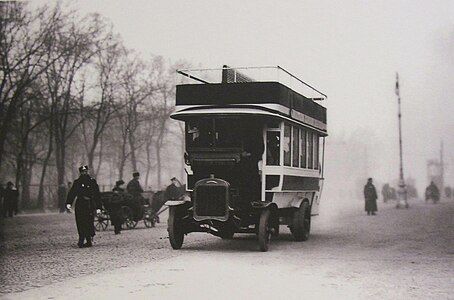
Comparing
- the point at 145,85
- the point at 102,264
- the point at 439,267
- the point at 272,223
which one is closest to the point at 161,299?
the point at 102,264

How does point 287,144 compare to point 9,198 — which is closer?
point 287,144

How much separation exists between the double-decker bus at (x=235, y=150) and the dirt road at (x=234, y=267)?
579 mm

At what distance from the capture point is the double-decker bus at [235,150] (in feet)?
35.5

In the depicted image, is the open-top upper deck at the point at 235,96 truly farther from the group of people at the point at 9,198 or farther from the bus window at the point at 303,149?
the group of people at the point at 9,198

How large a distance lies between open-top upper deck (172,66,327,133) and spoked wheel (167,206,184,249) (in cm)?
162

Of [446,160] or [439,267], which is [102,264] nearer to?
[439,267]

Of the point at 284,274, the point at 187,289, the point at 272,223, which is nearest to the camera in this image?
the point at 187,289

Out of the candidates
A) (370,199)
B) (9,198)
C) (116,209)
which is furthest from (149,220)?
(370,199)

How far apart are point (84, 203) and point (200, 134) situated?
2577mm

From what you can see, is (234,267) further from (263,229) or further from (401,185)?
(401,185)

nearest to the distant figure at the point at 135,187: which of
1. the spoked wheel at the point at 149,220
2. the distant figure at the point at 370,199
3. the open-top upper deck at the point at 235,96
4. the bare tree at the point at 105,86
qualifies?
the spoked wheel at the point at 149,220

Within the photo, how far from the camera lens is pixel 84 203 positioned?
12.0m

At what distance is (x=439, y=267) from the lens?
342 inches

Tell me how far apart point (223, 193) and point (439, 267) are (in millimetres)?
3620
